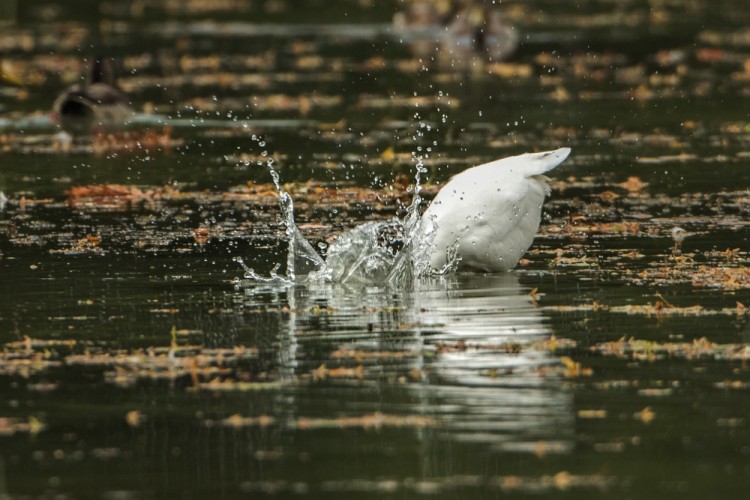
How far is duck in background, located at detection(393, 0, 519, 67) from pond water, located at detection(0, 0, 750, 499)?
4992mm

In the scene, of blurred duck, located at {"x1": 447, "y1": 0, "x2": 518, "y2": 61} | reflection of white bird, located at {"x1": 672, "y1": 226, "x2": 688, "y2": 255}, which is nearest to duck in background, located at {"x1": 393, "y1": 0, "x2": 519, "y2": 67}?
blurred duck, located at {"x1": 447, "y1": 0, "x2": 518, "y2": 61}

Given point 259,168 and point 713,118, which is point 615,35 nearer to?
point 713,118

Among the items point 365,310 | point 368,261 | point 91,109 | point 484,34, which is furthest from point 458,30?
point 365,310

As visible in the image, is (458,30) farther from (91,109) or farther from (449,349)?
(449,349)

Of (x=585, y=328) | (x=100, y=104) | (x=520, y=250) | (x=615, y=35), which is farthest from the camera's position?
(x=615, y=35)

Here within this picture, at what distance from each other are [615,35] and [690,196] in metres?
17.6

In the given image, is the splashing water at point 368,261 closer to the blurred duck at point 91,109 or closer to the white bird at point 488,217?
the white bird at point 488,217

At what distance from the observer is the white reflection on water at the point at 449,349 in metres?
7.35

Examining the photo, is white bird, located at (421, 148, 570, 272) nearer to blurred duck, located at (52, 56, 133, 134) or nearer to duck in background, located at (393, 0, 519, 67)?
blurred duck, located at (52, 56, 133, 134)

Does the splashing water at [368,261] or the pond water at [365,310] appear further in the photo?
the splashing water at [368,261]

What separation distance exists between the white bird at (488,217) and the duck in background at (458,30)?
1656 cm

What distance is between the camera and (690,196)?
14930 millimetres

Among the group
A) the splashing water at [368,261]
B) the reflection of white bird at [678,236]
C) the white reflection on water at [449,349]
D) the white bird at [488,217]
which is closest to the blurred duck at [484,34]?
the reflection of white bird at [678,236]

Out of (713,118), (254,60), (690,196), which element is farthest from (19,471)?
(254,60)
